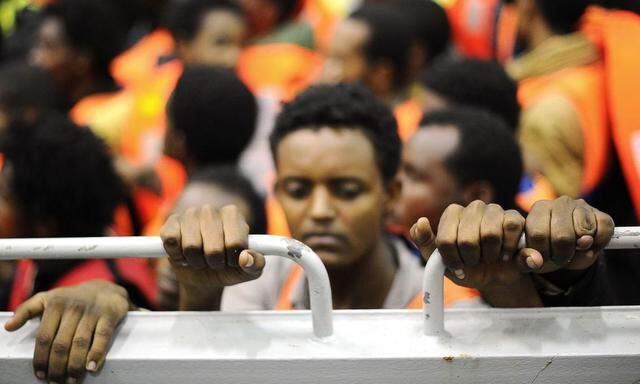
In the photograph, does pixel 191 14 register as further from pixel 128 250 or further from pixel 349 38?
pixel 128 250

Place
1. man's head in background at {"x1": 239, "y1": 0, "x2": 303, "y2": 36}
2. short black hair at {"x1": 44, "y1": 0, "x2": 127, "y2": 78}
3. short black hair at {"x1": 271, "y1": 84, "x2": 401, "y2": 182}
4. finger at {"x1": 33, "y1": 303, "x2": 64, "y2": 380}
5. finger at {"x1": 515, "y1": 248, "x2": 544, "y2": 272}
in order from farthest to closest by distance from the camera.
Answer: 1. man's head in background at {"x1": 239, "y1": 0, "x2": 303, "y2": 36}
2. short black hair at {"x1": 44, "y1": 0, "x2": 127, "y2": 78}
3. short black hair at {"x1": 271, "y1": 84, "x2": 401, "y2": 182}
4. finger at {"x1": 33, "y1": 303, "x2": 64, "y2": 380}
5. finger at {"x1": 515, "y1": 248, "x2": 544, "y2": 272}

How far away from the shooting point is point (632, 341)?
52.5 inches

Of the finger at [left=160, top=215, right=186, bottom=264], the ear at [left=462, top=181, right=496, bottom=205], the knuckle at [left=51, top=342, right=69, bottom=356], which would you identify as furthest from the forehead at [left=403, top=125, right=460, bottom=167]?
the knuckle at [left=51, top=342, right=69, bottom=356]

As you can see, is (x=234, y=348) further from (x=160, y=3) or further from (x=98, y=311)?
(x=160, y=3)

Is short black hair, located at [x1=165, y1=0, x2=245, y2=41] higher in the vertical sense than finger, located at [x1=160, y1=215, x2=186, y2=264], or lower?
lower

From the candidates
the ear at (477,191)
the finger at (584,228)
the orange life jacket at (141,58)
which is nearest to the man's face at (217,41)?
the orange life jacket at (141,58)

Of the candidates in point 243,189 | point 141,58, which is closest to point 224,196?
point 243,189

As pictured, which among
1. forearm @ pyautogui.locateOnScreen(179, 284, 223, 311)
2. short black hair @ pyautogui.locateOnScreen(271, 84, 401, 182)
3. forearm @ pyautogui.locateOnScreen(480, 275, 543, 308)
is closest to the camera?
forearm @ pyautogui.locateOnScreen(480, 275, 543, 308)

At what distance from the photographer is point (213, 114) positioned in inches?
143

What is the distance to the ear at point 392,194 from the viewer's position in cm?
250

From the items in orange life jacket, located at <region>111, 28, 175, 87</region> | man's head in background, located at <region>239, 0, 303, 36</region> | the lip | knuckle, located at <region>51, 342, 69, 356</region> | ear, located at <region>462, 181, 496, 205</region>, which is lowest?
orange life jacket, located at <region>111, 28, 175, 87</region>

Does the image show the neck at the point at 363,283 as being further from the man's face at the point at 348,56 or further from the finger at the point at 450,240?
the man's face at the point at 348,56

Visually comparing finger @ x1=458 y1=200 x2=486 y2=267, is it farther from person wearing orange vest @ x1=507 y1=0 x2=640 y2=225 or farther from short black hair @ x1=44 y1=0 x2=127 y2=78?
short black hair @ x1=44 y1=0 x2=127 y2=78

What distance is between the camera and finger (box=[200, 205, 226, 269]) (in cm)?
138
